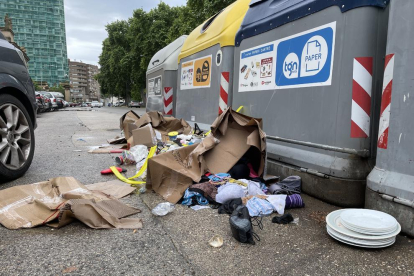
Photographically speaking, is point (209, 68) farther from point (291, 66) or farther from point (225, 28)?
point (291, 66)

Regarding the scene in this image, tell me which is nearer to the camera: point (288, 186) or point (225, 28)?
point (288, 186)

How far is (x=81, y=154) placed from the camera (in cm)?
558

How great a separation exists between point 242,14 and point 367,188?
11.0 feet

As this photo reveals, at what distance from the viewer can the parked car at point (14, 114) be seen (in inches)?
137

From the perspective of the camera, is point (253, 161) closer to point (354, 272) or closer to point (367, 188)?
point (367, 188)

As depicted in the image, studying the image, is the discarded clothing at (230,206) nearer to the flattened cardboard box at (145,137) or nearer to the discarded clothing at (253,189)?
the discarded clothing at (253,189)

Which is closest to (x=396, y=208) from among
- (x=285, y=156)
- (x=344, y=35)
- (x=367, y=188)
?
(x=367, y=188)

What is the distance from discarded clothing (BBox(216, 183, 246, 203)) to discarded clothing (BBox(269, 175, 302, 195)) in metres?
0.39

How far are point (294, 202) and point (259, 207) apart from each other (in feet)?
1.21

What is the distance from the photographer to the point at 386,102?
7.81 ft

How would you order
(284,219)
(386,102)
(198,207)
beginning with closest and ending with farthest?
(386,102) < (284,219) < (198,207)

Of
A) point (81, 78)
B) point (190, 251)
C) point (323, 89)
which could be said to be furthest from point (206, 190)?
point (81, 78)

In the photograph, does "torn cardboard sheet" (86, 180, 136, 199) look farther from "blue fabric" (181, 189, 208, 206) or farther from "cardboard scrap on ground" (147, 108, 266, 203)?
"blue fabric" (181, 189, 208, 206)

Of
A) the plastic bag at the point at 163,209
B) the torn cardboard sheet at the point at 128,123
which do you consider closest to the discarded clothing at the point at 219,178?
the plastic bag at the point at 163,209
